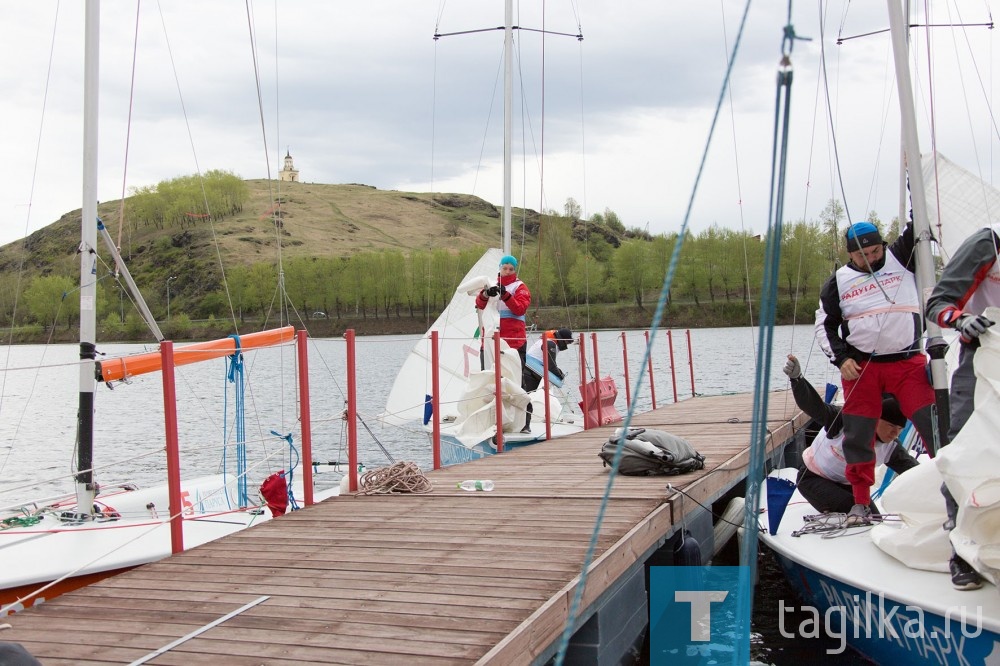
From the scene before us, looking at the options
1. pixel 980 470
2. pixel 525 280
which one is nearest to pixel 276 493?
pixel 980 470

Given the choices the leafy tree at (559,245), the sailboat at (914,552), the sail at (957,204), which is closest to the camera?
the sailboat at (914,552)

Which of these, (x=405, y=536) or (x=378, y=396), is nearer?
(x=405, y=536)

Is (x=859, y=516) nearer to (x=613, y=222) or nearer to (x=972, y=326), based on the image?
(x=972, y=326)

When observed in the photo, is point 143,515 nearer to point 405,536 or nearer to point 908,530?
point 405,536

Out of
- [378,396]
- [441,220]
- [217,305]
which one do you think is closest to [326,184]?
[441,220]

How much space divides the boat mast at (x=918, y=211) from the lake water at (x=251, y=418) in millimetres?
796

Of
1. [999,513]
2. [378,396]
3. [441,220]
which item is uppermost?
[441,220]

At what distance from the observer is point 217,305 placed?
72.2m

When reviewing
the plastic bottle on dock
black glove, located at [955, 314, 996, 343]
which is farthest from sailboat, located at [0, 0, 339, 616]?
black glove, located at [955, 314, 996, 343]

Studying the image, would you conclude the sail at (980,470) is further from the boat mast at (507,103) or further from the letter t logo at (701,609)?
the boat mast at (507,103)

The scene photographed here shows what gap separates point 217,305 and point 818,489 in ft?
234

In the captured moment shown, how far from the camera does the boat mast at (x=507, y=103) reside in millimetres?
13539

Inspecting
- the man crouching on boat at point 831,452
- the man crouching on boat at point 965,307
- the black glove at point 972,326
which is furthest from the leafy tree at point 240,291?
the black glove at point 972,326

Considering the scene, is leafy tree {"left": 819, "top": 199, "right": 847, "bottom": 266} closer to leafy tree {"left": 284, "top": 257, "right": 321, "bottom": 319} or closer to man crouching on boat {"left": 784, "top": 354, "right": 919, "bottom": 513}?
man crouching on boat {"left": 784, "top": 354, "right": 919, "bottom": 513}
